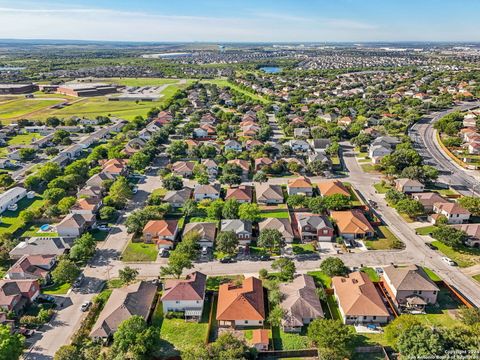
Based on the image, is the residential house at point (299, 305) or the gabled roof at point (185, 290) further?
the gabled roof at point (185, 290)

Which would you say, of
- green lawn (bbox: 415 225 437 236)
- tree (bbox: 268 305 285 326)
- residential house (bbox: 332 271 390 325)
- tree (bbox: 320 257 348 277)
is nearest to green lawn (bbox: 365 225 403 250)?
green lawn (bbox: 415 225 437 236)

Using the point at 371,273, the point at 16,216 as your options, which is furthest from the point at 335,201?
the point at 16,216

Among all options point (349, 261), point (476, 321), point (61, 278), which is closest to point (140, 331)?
point (61, 278)

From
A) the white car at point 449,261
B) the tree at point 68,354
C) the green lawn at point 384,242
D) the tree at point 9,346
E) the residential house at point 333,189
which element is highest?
the tree at point 9,346

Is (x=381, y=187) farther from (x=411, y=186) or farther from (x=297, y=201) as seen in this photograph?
(x=297, y=201)

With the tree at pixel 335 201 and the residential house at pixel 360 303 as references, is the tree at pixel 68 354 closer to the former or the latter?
the residential house at pixel 360 303

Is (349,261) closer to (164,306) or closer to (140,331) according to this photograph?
(164,306)

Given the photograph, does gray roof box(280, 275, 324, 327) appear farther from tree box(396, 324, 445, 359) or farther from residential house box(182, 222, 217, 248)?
residential house box(182, 222, 217, 248)

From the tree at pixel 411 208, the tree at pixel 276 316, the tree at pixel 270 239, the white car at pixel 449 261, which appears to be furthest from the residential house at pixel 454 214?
the tree at pixel 276 316
